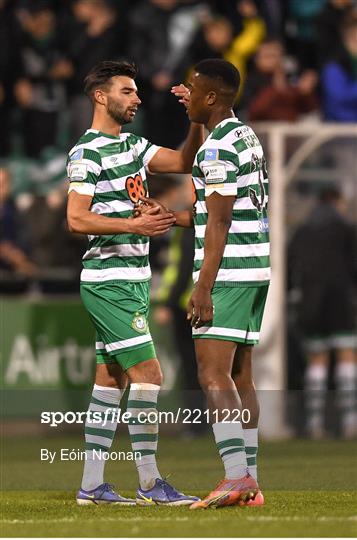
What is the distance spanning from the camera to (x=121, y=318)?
930 centimetres

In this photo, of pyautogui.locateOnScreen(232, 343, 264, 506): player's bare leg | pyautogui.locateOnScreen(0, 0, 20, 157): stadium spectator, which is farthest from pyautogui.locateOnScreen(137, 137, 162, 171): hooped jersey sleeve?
pyautogui.locateOnScreen(0, 0, 20, 157): stadium spectator

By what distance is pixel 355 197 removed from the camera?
16672 mm

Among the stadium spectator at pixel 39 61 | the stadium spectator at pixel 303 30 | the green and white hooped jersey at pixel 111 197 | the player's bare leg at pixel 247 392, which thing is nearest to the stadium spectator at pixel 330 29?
the stadium spectator at pixel 303 30

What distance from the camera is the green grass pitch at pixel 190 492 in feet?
26.1

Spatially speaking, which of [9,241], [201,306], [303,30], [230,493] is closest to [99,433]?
[230,493]

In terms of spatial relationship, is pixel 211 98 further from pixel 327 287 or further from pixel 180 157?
pixel 327 287

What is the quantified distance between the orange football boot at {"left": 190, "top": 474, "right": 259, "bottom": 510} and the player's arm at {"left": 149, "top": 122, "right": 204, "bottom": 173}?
1.95 metres

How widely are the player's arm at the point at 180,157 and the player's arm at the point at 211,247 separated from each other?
880mm

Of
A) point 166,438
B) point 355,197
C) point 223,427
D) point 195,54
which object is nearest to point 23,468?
point 166,438

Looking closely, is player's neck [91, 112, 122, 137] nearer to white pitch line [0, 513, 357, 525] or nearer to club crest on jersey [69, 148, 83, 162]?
club crest on jersey [69, 148, 83, 162]

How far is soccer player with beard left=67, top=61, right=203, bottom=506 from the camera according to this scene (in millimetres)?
9180

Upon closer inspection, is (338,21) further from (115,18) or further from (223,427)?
(223,427)

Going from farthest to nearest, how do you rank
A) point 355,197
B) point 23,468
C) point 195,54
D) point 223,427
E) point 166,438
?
point 195,54, point 355,197, point 166,438, point 23,468, point 223,427

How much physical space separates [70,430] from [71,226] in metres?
6.84
